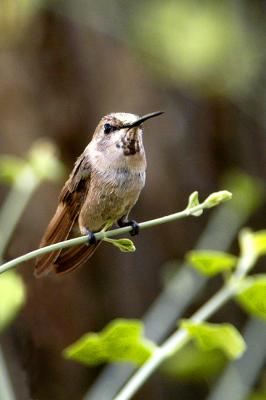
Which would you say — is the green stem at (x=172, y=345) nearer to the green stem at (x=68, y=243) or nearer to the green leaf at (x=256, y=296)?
Result: the green leaf at (x=256, y=296)

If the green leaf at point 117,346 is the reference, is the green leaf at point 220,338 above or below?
below

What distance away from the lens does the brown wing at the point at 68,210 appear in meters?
3.03

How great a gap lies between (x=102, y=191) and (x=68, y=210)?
0.61 ft

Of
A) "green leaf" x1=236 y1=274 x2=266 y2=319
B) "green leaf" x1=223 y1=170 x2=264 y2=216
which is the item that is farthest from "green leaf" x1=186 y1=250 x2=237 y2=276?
"green leaf" x1=223 y1=170 x2=264 y2=216

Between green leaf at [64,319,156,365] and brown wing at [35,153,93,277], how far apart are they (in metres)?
0.55

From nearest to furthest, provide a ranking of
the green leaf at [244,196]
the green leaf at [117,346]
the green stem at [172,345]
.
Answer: the green stem at [172,345], the green leaf at [117,346], the green leaf at [244,196]

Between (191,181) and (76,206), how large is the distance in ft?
13.5

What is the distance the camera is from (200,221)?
23.9ft

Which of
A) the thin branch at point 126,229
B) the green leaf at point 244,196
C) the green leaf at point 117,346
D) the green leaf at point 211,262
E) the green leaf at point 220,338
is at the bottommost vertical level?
the green leaf at point 244,196

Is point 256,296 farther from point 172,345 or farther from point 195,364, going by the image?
point 195,364

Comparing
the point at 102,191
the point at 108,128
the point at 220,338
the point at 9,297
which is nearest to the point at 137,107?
the point at 108,128

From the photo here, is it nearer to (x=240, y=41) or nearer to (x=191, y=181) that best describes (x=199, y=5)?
(x=240, y=41)

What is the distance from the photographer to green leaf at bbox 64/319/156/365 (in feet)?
7.82

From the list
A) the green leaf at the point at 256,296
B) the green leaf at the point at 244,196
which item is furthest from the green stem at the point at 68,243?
the green leaf at the point at 244,196
